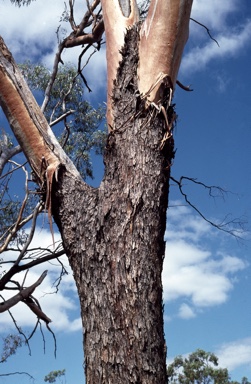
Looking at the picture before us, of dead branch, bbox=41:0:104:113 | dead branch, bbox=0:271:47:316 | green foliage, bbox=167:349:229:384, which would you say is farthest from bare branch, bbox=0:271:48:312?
green foliage, bbox=167:349:229:384

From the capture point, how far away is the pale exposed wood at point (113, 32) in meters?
2.85

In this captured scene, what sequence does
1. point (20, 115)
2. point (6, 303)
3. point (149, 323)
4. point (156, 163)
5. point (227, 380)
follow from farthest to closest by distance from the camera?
1. point (227, 380)
2. point (6, 303)
3. point (20, 115)
4. point (156, 163)
5. point (149, 323)

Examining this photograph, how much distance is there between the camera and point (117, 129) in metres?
2.60

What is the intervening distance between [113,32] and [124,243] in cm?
125

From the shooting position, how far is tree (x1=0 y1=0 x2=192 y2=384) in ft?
7.06

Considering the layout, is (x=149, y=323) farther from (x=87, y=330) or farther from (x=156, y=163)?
(x=156, y=163)

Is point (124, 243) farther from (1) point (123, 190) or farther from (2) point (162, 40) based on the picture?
(2) point (162, 40)

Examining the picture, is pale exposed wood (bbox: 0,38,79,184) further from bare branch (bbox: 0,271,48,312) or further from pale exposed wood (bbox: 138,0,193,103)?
bare branch (bbox: 0,271,48,312)

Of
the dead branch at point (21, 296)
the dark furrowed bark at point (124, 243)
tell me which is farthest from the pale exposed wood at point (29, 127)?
the dead branch at point (21, 296)

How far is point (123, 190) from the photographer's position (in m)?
2.38

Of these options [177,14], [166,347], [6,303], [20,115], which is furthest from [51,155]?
[6,303]

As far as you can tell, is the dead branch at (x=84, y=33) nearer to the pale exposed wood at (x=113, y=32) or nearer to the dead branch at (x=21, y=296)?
the pale exposed wood at (x=113, y=32)

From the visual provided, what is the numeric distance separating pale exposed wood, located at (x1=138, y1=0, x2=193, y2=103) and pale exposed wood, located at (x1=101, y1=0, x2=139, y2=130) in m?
0.17

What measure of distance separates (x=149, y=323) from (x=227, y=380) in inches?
676
